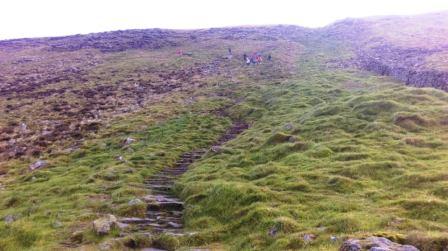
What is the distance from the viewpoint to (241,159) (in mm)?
29797

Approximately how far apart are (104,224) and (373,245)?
471 inches

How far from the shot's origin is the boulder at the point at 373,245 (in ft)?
43.4

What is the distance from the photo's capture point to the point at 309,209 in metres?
19.5

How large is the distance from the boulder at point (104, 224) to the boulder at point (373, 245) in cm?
1063

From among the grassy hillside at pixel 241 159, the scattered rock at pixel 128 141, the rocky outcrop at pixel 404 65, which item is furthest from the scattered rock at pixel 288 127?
the rocky outcrop at pixel 404 65

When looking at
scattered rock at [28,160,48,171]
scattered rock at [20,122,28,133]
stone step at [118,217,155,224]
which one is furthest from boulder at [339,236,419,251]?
scattered rock at [20,122,28,133]

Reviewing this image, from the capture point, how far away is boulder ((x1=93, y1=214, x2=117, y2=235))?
1978 cm

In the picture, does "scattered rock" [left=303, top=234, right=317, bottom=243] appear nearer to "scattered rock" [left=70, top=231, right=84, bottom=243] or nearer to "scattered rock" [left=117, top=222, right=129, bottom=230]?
"scattered rock" [left=117, top=222, right=129, bottom=230]

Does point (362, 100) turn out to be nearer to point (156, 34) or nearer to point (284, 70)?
point (284, 70)

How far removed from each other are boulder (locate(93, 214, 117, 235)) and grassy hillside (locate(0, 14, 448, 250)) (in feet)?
0.98

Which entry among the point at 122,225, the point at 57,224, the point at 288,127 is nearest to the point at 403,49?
the point at 288,127

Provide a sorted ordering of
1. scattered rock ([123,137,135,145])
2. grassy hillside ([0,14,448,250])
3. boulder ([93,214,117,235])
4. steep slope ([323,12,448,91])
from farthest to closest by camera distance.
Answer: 1. steep slope ([323,12,448,91])
2. scattered rock ([123,137,135,145])
3. boulder ([93,214,117,235])
4. grassy hillside ([0,14,448,250])

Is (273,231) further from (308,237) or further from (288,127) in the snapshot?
(288,127)

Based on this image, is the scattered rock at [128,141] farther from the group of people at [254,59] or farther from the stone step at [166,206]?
the group of people at [254,59]
